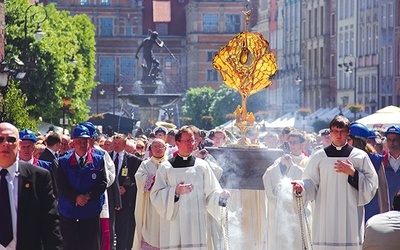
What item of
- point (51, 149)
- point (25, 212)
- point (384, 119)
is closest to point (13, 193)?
point (25, 212)

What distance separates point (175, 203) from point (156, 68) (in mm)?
36768

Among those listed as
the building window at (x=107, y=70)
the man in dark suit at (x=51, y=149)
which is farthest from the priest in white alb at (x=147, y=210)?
the building window at (x=107, y=70)

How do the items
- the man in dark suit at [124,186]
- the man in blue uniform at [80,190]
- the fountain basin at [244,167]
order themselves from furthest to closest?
1. the man in dark suit at [124,186]
2. the fountain basin at [244,167]
3. the man in blue uniform at [80,190]

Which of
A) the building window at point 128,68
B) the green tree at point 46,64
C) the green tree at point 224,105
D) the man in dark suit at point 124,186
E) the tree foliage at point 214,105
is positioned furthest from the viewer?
the building window at point 128,68

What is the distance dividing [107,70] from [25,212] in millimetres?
120192

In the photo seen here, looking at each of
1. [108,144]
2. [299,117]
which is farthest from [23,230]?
[299,117]

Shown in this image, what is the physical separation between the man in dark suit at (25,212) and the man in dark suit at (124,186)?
9.49 metres

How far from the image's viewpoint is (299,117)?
74.1 metres

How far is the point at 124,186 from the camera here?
792 inches

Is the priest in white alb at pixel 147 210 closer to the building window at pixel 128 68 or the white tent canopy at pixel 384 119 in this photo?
the white tent canopy at pixel 384 119

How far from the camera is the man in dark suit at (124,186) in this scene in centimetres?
2003

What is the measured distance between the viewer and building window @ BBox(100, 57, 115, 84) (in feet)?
424

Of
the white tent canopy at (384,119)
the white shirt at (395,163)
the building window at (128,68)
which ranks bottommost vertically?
the white tent canopy at (384,119)

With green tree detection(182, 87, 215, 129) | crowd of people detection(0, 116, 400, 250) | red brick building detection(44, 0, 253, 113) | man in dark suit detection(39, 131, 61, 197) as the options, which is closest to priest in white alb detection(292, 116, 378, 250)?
crowd of people detection(0, 116, 400, 250)
